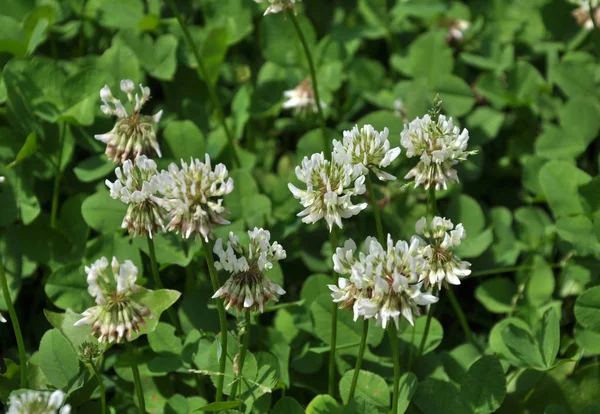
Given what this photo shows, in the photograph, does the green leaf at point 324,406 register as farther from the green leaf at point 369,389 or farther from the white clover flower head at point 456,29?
the white clover flower head at point 456,29

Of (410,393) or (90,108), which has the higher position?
(90,108)

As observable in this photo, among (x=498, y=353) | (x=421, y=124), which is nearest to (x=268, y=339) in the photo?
(x=498, y=353)

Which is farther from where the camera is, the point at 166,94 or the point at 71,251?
the point at 166,94

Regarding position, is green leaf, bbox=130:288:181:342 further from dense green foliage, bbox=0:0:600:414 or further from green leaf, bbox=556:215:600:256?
green leaf, bbox=556:215:600:256

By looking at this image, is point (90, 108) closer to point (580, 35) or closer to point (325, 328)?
point (325, 328)

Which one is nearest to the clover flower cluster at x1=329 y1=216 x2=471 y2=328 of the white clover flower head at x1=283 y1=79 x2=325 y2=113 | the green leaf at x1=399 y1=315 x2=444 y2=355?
the green leaf at x1=399 y1=315 x2=444 y2=355

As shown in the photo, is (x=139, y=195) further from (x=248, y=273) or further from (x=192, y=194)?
(x=248, y=273)
